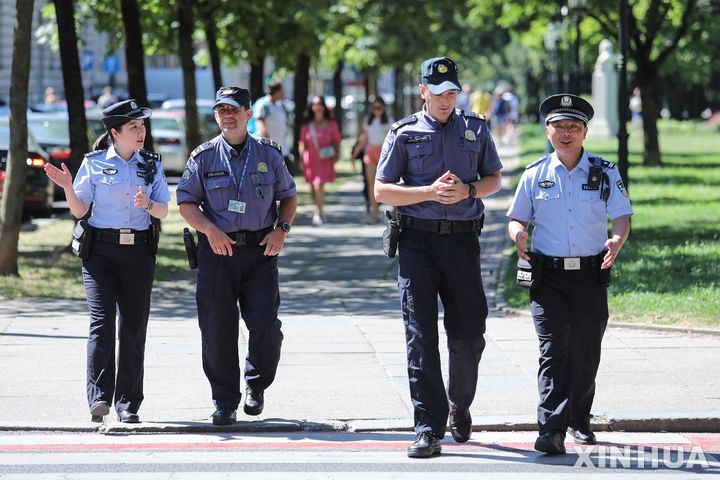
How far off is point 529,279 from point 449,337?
518mm

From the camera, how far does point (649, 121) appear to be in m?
29.1

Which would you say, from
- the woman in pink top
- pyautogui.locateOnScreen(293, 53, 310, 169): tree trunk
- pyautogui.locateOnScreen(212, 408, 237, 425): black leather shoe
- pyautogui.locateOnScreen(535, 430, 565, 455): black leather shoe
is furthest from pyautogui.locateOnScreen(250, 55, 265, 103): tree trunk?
pyautogui.locateOnScreen(535, 430, 565, 455): black leather shoe

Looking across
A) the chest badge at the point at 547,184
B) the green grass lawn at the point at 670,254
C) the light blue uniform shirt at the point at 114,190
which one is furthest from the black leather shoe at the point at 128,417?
the green grass lawn at the point at 670,254

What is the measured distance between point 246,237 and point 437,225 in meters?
1.11

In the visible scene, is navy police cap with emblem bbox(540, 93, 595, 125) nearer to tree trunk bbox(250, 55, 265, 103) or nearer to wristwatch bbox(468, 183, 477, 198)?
wristwatch bbox(468, 183, 477, 198)

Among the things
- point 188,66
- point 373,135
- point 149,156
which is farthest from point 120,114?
point 188,66

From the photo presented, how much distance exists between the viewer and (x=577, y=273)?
6.98m

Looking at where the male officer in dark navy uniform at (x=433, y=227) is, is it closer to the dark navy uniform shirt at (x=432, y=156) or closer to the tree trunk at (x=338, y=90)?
the dark navy uniform shirt at (x=432, y=156)

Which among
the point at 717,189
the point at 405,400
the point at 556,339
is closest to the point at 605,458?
the point at 556,339

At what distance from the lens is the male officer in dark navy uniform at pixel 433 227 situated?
23.0 feet

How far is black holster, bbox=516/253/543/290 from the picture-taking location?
6.98 meters

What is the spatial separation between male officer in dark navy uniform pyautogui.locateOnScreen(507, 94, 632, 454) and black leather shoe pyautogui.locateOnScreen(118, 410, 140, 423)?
2.20 metres

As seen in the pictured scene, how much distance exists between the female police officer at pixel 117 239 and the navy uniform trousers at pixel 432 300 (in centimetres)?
146

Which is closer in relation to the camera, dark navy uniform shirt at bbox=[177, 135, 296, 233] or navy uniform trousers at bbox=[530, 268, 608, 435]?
navy uniform trousers at bbox=[530, 268, 608, 435]
